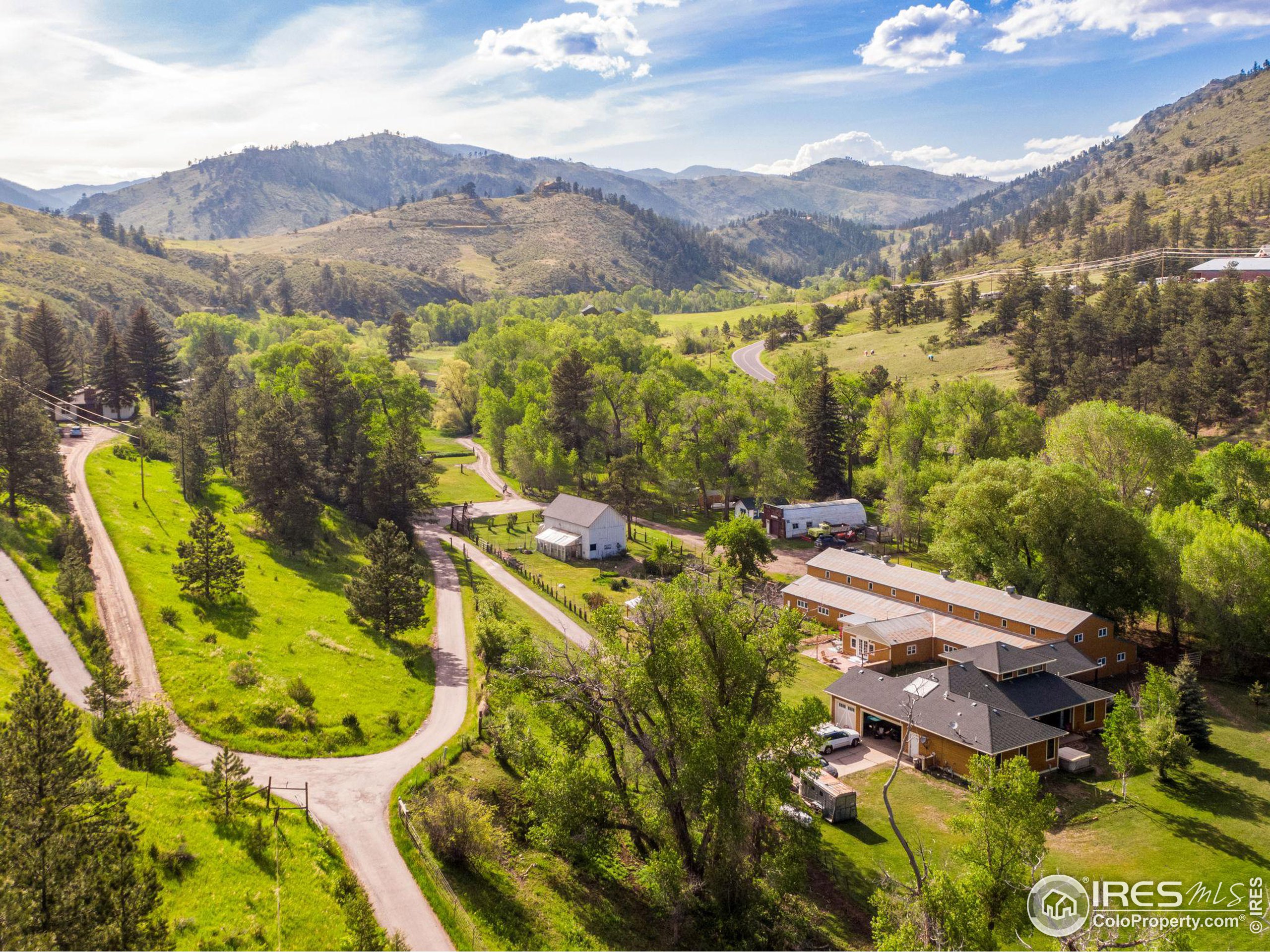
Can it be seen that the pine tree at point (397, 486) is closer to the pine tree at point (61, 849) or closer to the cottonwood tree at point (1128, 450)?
the pine tree at point (61, 849)

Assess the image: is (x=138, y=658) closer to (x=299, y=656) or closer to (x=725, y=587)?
(x=299, y=656)

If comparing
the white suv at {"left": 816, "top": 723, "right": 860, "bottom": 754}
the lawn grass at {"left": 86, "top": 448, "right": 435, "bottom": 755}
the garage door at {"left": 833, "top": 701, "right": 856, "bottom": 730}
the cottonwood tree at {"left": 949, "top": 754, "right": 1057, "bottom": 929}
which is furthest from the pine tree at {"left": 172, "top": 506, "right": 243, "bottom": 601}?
the cottonwood tree at {"left": 949, "top": 754, "right": 1057, "bottom": 929}

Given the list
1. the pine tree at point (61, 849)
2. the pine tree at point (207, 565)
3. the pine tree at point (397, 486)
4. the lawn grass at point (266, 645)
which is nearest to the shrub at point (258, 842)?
the pine tree at point (61, 849)

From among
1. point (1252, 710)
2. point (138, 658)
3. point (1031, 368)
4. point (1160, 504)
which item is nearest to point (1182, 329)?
point (1031, 368)

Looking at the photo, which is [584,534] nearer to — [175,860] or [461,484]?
[461,484]

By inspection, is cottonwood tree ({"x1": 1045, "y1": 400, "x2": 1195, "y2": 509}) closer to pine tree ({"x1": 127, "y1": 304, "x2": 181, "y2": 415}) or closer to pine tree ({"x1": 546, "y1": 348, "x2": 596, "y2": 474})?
pine tree ({"x1": 546, "y1": 348, "x2": 596, "y2": 474})

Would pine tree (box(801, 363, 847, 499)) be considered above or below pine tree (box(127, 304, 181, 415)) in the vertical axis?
below
